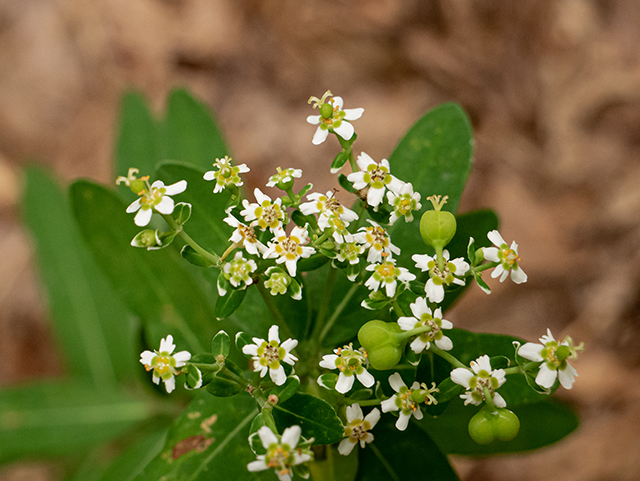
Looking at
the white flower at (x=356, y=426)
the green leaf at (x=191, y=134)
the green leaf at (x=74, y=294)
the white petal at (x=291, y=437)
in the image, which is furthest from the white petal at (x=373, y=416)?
the green leaf at (x=74, y=294)

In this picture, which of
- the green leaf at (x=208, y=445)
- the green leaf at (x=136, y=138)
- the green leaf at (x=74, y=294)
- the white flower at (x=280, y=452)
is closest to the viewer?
the white flower at (x=280, y=452)

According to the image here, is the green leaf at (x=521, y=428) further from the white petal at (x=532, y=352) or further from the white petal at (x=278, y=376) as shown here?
the white petal at (x=278, y=376)

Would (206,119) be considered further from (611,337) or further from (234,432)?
(611,337)

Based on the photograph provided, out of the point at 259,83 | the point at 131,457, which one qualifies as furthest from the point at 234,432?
the point at 259,83

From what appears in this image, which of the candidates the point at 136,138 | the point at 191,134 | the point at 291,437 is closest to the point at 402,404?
the point at 291,437

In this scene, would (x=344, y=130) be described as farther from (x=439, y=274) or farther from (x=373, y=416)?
(x=373, y=416)

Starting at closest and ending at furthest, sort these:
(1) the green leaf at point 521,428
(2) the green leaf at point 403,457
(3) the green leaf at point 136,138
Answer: (2) the green leaf at point 403,457 → (1) the green leaf at point 521,428 → (3) the green leaf at point 136,138
